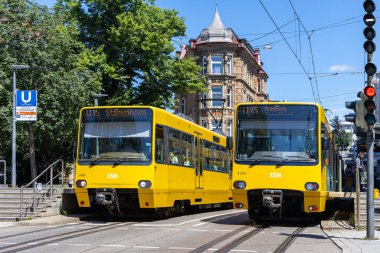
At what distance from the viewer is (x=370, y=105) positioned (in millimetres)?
13102

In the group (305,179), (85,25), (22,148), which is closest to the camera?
(305,179)

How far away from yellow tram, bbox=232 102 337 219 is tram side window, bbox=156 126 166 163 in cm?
218

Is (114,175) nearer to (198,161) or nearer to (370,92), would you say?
(198,161)

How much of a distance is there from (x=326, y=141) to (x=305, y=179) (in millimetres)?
1251

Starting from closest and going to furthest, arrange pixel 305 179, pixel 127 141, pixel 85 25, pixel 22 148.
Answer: pixel 305 179 → pixel 127 141 → pixel 22 148 → pixel 85 25

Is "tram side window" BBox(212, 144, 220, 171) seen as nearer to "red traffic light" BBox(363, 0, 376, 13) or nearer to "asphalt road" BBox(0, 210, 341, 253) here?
"asphalt road" BBox(0, 210, 341, 253)

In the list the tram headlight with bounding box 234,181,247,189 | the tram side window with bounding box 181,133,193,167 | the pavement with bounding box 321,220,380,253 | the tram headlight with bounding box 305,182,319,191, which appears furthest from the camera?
the tram side window with bounding box 181,133,193,167

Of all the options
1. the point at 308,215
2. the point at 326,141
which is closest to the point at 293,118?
the point at 326,141

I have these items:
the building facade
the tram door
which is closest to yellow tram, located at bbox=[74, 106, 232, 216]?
the tram door

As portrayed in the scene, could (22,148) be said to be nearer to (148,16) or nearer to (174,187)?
(148,16)

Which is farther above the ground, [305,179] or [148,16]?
[148,16]

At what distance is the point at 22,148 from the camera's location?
116 feet

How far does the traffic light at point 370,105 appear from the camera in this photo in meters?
13.1

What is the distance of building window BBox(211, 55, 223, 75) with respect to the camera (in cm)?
6438
